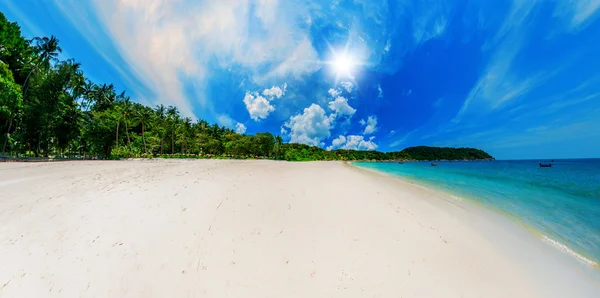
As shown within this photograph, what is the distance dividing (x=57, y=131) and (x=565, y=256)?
5488 cm

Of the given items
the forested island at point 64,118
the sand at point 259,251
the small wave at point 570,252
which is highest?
the forested island at point 64,118

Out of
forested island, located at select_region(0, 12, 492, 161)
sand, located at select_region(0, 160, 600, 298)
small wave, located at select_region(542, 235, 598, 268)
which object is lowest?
small wave, located at select_region(542, 235, 598, 268)

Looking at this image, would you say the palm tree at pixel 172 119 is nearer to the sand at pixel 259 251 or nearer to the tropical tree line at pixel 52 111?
the tropical tree line at pixel 52 111

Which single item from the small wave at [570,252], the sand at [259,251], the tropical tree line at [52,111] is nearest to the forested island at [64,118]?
the tropical tree line at [52,111]

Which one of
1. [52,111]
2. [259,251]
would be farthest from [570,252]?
[52,111]

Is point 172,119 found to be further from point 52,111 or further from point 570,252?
point 570,252

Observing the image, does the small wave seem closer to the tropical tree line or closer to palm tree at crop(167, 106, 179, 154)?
the tropical tree line

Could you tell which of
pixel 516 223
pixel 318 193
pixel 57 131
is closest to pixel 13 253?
pixel 318 193

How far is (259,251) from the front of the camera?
380 cm

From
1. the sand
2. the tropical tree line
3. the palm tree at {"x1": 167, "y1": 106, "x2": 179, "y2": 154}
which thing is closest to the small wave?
the sand

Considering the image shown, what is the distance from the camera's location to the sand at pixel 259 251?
3013 mm

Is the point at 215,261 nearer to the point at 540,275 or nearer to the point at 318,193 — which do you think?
the point at 318,193

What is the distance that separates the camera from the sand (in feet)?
9.89

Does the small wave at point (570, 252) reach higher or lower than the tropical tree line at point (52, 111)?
lower
